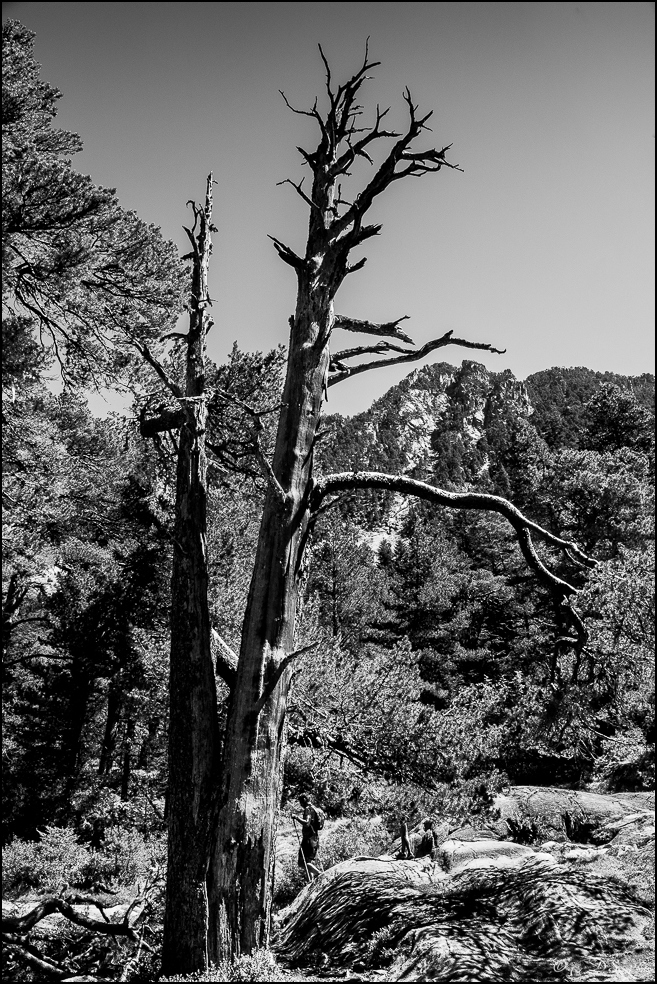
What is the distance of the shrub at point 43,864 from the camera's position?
39.1 feet

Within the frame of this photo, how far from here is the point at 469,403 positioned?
4697 inches

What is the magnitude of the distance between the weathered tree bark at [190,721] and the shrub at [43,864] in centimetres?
996

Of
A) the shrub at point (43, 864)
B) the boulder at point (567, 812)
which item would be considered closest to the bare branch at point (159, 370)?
the boulder at point (567, 812)

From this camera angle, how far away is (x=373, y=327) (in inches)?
194

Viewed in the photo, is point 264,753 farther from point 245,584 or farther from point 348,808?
point 245,584

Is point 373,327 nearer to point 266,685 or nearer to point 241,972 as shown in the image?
point 266,685

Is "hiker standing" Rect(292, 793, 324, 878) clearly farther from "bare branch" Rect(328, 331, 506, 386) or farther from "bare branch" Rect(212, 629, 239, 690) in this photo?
"bare branch" Rect(328, 331, 506, 386)

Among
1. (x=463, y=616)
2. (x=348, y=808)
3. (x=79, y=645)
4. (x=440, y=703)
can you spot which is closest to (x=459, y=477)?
(x=463, y=616)

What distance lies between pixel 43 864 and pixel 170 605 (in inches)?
288

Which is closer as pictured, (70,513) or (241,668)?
(241,668)

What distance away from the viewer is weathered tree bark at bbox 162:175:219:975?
145 inches

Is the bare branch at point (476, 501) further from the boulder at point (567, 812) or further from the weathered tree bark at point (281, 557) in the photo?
the boulder at point (567, 812)

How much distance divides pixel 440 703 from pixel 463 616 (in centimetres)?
661

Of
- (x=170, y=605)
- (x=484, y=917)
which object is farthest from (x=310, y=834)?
(x=484, y=917)
